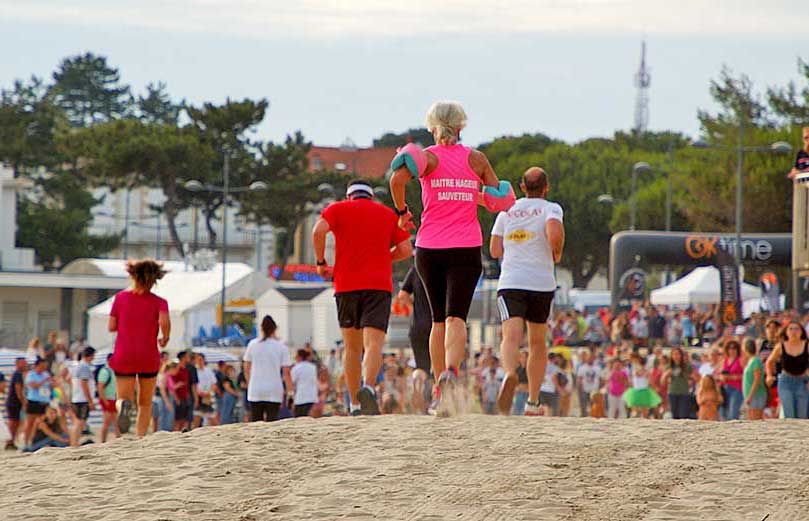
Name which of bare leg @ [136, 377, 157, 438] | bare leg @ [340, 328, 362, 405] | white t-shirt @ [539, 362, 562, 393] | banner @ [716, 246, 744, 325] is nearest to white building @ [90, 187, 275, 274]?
banner @ [716, 246, 744, 325]

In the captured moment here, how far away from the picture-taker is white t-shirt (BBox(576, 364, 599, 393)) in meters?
26.5

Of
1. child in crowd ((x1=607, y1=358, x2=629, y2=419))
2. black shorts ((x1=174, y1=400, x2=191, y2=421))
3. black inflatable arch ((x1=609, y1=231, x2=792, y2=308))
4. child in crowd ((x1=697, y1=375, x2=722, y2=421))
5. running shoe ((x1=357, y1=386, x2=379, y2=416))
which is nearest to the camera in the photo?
running shoe ((x1=357, y1=386, x2=379, y2=416))

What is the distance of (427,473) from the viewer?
7.85 metres

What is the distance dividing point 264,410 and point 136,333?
368cm

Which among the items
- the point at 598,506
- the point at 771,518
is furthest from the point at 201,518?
the point at 771,518

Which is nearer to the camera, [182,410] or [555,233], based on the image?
[555,233]

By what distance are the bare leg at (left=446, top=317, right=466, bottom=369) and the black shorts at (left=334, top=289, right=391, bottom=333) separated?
2.22 feet

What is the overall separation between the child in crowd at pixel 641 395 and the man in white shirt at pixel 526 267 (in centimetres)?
1321

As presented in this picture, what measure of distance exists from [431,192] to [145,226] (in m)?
95.5

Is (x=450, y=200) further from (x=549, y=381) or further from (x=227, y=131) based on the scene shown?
(x=227, y=131)

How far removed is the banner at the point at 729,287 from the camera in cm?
3756

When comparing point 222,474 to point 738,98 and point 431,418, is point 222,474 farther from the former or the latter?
point 738,98

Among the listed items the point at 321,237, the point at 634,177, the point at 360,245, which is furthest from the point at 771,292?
the point at 321,237

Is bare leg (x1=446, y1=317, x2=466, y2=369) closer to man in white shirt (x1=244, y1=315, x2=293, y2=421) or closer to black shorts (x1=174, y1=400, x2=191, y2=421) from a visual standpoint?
man in white shirt (x1=244, y1=315, x2=293, y2=421)
